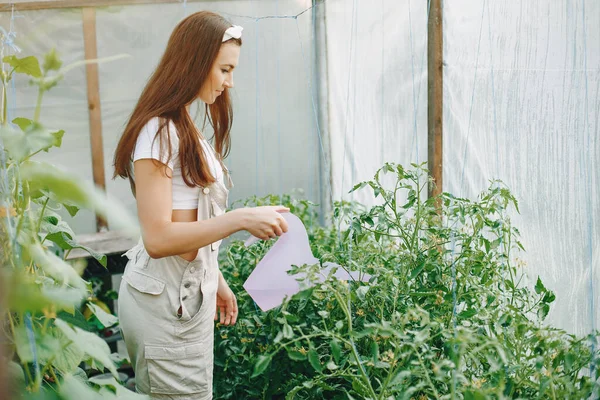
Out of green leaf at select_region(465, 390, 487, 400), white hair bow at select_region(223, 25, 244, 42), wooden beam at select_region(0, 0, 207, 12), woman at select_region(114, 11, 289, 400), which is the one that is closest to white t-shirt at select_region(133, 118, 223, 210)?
woman at select_region(114, 11, 289, 400)

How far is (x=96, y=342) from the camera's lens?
37.9 inches

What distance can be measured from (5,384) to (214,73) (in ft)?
3.94

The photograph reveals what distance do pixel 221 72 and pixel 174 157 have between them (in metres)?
0.22

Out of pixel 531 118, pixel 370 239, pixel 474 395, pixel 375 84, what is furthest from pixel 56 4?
pixel 474 395

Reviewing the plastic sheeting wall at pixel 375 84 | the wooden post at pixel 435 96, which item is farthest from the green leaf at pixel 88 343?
the plastic sheeting wall at pixel 375 84

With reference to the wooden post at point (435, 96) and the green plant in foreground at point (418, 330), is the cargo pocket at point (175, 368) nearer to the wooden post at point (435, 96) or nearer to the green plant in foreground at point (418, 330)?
the green plant in foreground at point (418, 330)

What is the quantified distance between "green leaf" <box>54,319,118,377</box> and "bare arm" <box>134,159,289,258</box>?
449 mm

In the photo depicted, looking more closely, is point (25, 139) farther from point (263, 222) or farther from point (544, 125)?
point (544, 125)

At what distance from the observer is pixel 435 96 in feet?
7.33

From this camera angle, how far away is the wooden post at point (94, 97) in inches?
134

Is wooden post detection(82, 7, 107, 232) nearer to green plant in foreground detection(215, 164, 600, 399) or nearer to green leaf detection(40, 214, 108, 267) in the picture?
green plant in foreground detection(215, 164, 600, 399)

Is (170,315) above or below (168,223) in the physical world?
below

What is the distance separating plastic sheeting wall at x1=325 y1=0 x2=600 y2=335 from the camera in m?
1.72

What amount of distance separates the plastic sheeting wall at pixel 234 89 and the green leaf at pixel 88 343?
259 centimetres
